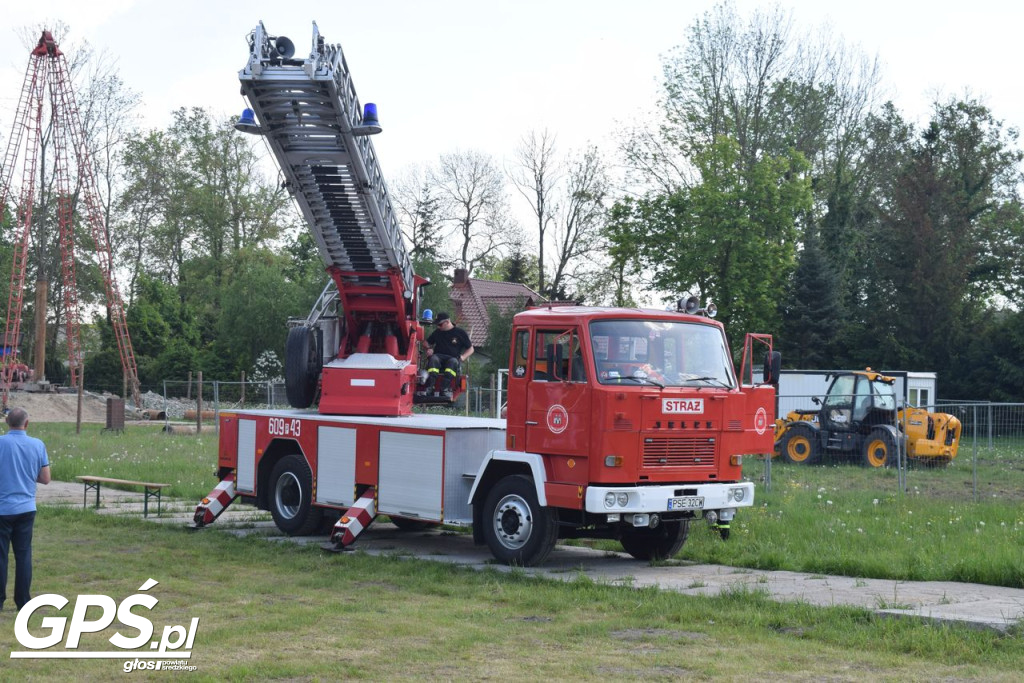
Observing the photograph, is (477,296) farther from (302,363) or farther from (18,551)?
(18,551)

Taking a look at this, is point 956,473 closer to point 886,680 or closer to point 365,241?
point 365,241

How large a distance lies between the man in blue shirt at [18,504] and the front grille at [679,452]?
5454 millimetres

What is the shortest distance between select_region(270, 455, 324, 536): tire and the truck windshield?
15.5 feet

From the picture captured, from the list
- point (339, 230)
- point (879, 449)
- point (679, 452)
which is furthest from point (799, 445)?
point (679, 452)

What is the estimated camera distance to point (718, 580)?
1138cm

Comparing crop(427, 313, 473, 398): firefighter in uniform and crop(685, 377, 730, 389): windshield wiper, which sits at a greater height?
crop(427, 313, 473, 398): firefighter in uniform

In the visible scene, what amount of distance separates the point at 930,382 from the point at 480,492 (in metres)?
27.2

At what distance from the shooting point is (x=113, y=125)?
193 ft

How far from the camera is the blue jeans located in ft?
30.7

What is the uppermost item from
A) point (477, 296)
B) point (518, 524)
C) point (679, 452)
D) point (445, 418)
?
point (477, 296)

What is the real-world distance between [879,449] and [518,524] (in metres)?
14.8

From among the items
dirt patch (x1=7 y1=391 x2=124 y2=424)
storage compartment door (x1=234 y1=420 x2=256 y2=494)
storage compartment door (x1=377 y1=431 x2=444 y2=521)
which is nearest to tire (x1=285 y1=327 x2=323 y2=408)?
storage compartment door (x1=234 y1=420 x2=256 y2=494)

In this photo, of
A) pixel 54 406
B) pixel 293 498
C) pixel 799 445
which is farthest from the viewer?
pixel 54 406

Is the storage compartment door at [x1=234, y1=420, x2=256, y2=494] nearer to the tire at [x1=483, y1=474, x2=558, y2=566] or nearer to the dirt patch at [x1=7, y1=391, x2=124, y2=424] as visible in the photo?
the tire at [x1=483, y1=474, x2=558, y2=566]
